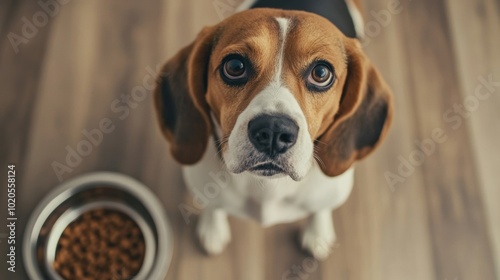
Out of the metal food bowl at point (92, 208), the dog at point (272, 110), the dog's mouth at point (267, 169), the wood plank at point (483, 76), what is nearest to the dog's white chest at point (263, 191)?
the dog at point (272, 110)

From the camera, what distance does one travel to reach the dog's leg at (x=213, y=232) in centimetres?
224

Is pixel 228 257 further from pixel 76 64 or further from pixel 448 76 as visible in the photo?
pixel 448 76

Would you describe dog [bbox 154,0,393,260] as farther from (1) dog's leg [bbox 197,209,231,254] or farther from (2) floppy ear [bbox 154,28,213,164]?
(1) dog's leg [bbox 197,209,231,254]

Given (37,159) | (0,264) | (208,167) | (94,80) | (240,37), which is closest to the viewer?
(240,37)

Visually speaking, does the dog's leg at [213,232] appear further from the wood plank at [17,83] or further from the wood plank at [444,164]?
the wood plank at [444,164]

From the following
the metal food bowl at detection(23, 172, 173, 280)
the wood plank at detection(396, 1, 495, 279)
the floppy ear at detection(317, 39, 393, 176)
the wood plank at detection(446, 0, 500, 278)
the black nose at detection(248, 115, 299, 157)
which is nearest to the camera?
the black nose at detection(248, 115, 299, 157)

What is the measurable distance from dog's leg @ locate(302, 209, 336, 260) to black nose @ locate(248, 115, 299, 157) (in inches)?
35.1

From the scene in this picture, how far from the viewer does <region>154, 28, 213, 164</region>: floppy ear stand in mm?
1612

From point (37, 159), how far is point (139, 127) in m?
0.52

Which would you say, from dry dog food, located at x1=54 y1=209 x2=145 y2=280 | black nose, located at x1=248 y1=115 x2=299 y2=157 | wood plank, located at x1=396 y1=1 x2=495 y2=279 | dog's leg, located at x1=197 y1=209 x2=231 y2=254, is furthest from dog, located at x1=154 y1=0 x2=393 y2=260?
wood plank, located at x1=396 y1=1 x2=495 y2=279

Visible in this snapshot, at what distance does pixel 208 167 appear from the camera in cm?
181

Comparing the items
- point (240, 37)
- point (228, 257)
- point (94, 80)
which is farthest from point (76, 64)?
point (240, 37)

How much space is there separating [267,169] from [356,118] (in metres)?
0.41

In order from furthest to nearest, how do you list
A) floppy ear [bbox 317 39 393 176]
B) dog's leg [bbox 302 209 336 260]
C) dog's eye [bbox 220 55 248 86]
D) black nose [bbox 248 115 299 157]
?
dog's leg [bbox 302 209 336 260] < floppy ear [bbox 317 39 393 176] < dog's eye [bbox 220 55 248 86] < black nose [bbox 248 115 299 157]
